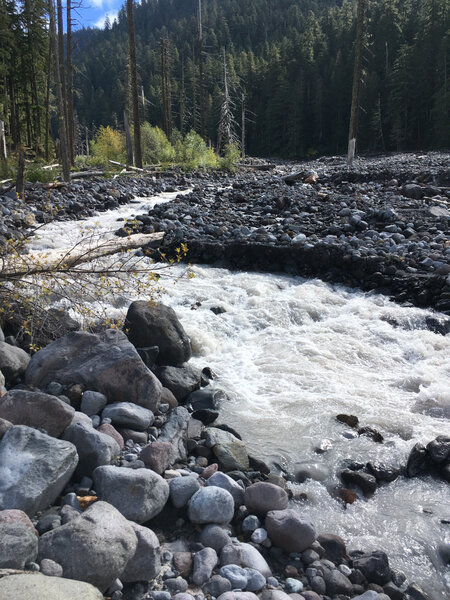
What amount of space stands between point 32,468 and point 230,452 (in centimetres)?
145

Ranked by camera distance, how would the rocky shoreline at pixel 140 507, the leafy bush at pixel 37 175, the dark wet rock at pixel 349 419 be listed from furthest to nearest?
the leafy bush at pixel 37 175 < the dark wet rock at pixel 349 419 < the rocky shoreline at pixel 140 507

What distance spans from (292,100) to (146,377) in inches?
2514

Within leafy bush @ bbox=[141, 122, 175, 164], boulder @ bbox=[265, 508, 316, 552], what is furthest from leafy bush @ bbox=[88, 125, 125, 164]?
boulder @ bbox=[265, 508, 316, 552]

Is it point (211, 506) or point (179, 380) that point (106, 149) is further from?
point (211, 506)

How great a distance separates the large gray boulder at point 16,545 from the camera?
197 centimetres

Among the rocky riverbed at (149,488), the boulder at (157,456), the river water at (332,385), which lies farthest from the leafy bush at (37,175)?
the boulder at (157,456)

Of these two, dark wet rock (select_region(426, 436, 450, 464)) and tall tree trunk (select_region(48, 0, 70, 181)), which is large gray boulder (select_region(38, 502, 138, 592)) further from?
tall tree trunk (select_region(48, 0, 70, 181))

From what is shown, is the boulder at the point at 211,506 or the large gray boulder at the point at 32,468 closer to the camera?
the large gray boulder at the point at 32,468

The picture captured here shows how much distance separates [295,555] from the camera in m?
2.65

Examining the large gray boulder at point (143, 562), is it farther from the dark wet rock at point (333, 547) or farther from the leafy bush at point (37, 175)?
the leafy bush at point (37, 175)

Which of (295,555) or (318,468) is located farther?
(318,468)

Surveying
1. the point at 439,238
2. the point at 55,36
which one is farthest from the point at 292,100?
the point at 439,238

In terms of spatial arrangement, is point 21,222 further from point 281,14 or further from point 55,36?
point 281,14

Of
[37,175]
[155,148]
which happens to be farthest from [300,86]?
[37,175]
